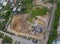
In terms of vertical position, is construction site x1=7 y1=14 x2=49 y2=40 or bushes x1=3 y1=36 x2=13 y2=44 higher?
construction site x1=7 y1=14 x2=49 y2=40

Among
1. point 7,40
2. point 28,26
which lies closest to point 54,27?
point 28,26

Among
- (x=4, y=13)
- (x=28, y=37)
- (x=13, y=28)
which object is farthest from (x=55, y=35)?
(x=4, y=13)

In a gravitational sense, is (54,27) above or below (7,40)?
above

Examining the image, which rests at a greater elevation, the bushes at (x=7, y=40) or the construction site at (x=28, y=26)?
the construction site at (x=28, y=26)

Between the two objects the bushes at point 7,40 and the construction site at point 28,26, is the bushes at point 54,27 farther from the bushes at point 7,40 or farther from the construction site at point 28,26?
the bushes at point 7,40

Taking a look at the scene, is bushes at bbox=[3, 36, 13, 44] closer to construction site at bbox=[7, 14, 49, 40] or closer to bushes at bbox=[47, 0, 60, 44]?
construction site at bbox=[7, 14, 49, 40]

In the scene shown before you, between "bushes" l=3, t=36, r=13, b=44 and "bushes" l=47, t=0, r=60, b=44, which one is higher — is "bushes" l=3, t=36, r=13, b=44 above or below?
below

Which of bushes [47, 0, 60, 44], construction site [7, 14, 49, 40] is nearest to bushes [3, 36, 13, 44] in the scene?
construction site [7, 14, 49, 40]

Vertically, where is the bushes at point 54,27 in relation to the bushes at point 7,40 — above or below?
above

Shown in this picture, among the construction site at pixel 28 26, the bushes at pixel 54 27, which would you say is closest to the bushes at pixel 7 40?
the construction site at pixel 28 26

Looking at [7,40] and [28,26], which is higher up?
[28,26]

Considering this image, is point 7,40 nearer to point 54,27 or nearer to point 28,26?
point 28,26
